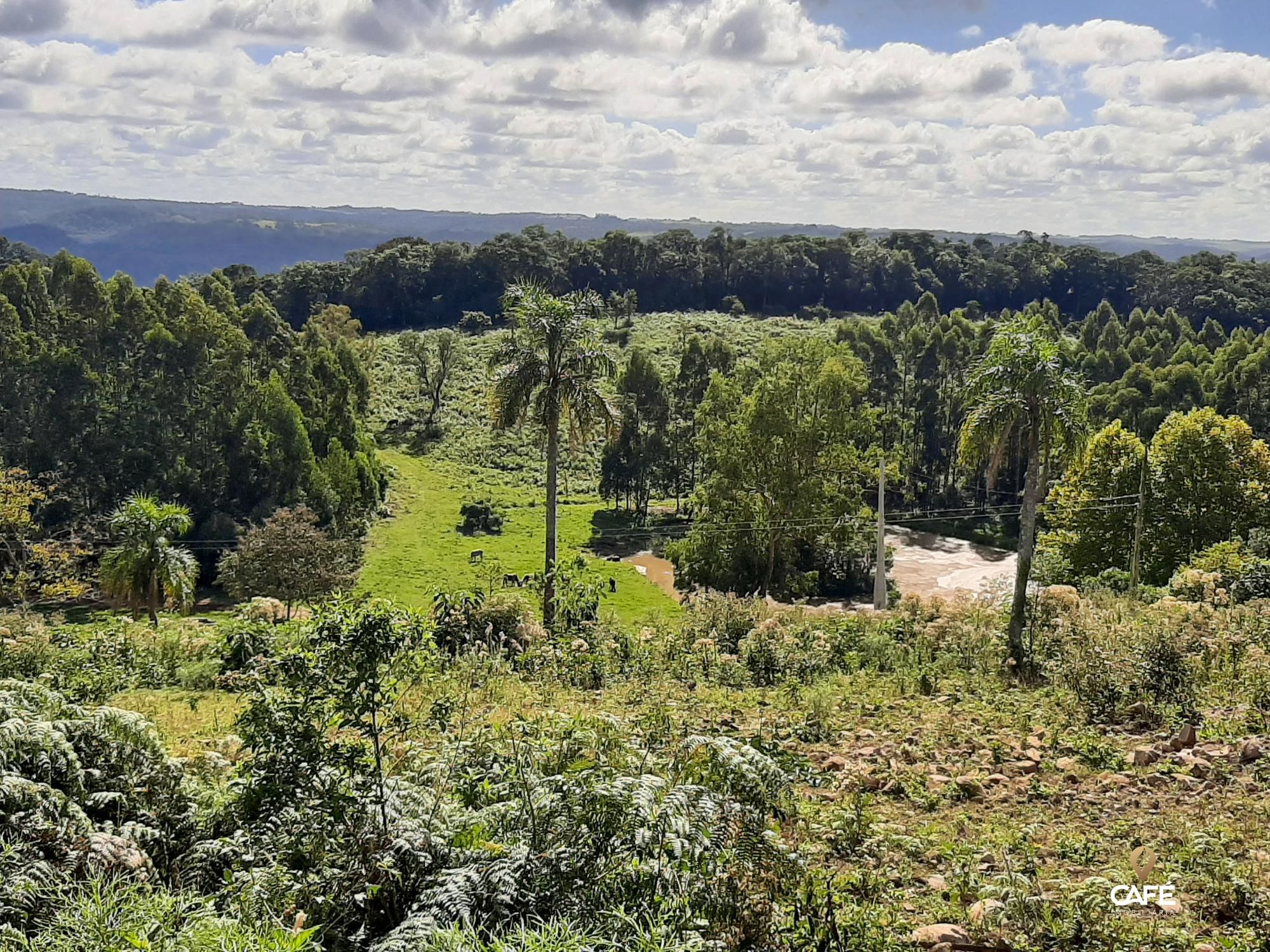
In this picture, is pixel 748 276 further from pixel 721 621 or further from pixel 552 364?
pixel 721 621

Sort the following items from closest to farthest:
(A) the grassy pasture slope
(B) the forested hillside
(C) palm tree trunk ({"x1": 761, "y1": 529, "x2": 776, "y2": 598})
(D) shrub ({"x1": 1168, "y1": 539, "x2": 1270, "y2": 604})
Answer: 1. (B) the forested hillside
2. (D) shrub ({"x1": 1168, "y1": 539, "x2": 1270, "y2": 604})
3. (C) palm tree trunk ({"x1": 761, "y1": 529, "x2": 776, "y2": 598})
4. (A) the grassy pasture slope

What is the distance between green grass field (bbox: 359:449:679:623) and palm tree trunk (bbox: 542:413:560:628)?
279cm

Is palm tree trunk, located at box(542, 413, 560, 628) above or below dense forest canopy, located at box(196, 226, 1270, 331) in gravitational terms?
below

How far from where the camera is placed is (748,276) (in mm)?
93125

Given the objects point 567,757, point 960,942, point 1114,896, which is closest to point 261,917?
point 567,757

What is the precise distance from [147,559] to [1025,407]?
1722 centimetres

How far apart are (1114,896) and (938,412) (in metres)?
44.9

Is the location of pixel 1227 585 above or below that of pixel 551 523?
below

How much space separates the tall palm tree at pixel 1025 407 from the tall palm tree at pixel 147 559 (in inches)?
626

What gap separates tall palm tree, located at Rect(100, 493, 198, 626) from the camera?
2005 cm

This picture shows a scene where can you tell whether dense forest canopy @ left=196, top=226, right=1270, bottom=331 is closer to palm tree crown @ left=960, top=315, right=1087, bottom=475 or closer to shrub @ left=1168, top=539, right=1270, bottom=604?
shrub @ left=1168, top=539, right=1270, bottom=604

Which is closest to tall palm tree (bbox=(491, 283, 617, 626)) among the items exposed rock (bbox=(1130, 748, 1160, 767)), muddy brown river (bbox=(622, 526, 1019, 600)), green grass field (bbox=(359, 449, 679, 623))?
green grass field (bbox=(359, 449, 679, 623))

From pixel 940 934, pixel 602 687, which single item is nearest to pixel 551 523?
pixel 602 687

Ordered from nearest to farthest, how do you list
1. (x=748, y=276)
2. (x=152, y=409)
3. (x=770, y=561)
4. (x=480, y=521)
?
(x=770, y=561)
(x=152, y=409)
(x=480, y=521)
(x=748, y=276)
